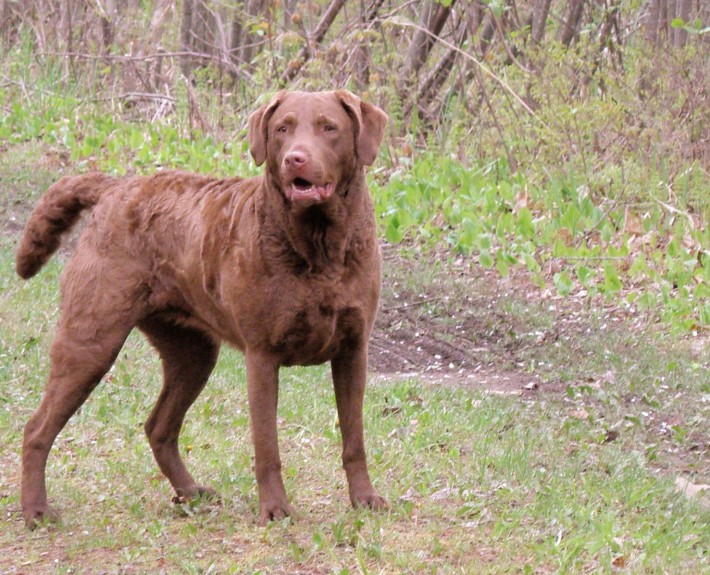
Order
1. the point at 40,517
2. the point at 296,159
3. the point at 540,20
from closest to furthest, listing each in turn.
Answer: the point at 296,159
the point at 40,517
the point at 540,20

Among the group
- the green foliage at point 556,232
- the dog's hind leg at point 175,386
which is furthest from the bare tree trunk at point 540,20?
the dog's hind leg at point 175,386

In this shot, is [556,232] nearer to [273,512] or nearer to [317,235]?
[317,235]

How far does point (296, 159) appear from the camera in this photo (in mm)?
4484

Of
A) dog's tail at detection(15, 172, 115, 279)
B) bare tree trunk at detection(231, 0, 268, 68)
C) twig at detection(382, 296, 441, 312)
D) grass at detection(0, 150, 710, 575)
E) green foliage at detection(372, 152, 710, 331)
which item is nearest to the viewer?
grass at detection(0, 150, 710, 575)

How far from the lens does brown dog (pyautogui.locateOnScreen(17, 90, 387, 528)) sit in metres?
4.73

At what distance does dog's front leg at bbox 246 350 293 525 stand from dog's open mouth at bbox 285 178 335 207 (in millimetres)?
695

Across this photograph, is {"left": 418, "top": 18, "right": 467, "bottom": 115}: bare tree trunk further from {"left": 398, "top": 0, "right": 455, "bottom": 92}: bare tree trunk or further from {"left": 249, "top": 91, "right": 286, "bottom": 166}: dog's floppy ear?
{"left": 249, "top": 91, "right": 286, "bottom": 166}: dog's floppy ear

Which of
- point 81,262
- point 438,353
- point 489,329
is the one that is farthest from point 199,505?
point 489,329

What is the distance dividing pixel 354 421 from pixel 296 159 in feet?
4.01

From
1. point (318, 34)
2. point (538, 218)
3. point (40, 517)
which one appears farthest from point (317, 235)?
point (318, 34)

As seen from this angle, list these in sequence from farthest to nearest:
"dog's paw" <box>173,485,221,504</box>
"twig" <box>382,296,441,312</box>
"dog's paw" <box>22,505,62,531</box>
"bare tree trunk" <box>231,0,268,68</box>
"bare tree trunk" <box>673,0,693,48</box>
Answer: "bare tree trunk" <box>231,0,268,68</box> → "bare tree trunk" <box>673,0,693,48</box> → "twig" <box>382,296,441,312</box> → "dog's paw" <box>173,485,221,504</box> → "dog's paw" <box>22,505,62,531</box>

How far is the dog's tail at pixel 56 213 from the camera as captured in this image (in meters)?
5.63

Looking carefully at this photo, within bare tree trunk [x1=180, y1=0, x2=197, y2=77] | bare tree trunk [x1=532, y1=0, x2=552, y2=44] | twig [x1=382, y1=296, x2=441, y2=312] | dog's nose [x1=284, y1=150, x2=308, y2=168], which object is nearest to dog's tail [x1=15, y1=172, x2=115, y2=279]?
dog's nose [x1=284, y1=150, x2=308, y2=168]

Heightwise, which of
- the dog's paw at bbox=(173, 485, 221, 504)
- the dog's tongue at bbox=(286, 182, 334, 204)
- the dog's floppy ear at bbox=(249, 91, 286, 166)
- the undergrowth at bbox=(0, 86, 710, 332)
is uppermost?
the dog's floppy ear at bbox=(249, 91, 286, 166)
